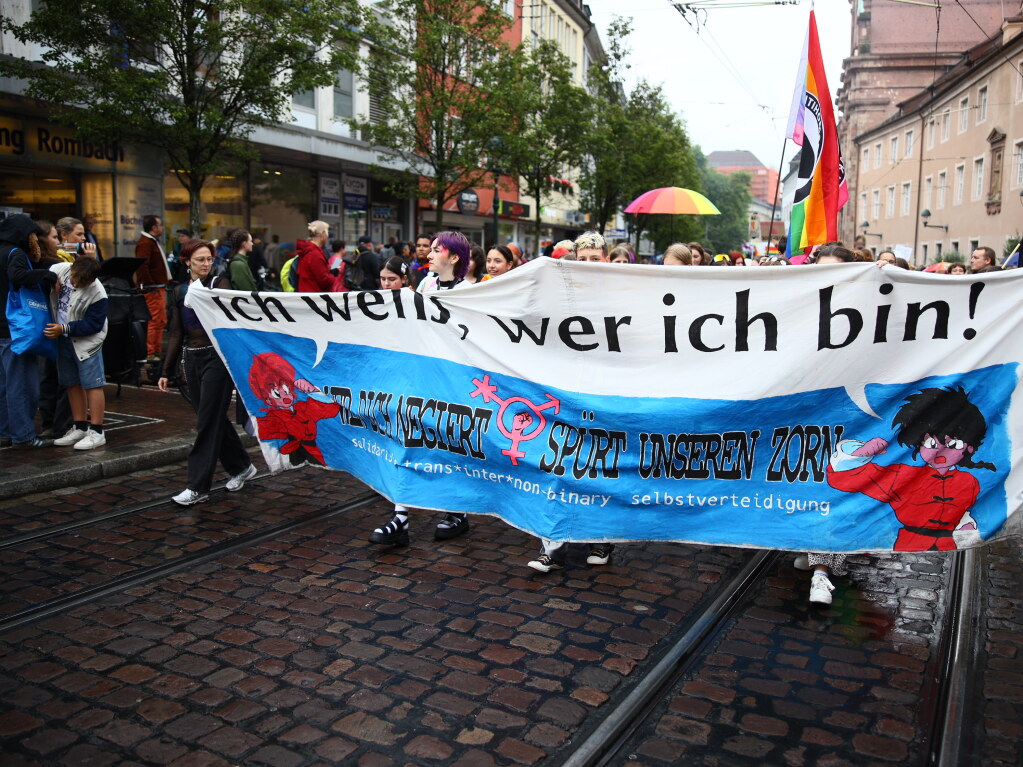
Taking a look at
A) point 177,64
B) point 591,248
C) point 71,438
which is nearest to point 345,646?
point 591,248

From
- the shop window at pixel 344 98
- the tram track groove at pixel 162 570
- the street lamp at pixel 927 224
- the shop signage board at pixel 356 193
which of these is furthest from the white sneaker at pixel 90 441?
the street lamp at pixel 927 224

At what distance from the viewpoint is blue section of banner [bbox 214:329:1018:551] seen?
4.54 m

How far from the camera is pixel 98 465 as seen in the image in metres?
7.27

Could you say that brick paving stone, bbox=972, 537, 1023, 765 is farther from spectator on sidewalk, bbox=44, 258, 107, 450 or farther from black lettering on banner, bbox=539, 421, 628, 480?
spectator on sidewalk, bbox=44, 258, 107, 450

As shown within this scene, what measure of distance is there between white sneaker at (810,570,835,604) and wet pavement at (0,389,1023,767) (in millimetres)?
68

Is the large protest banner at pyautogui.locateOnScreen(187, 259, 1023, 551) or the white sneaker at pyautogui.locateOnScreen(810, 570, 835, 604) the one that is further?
the white sneaker at pyautogui.locateOnScreen(810, 570, 835, 604)

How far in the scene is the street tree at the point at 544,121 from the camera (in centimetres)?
2264

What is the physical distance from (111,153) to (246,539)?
14.8 meters

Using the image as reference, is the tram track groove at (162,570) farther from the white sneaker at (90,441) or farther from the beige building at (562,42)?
the beige building at (562,42)

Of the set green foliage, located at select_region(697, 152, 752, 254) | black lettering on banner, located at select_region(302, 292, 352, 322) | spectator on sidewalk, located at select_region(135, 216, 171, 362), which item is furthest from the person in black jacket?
green foliage, located at select_region(697, 152, 752, 254)

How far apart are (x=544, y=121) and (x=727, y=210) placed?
99.9 m

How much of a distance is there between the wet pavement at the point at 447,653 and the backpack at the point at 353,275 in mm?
6598

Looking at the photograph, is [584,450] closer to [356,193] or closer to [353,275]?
[353,275]

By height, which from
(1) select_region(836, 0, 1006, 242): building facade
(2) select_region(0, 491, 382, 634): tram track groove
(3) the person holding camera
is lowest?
(2) select_region(0, 491, 382, 634): tram track groove
